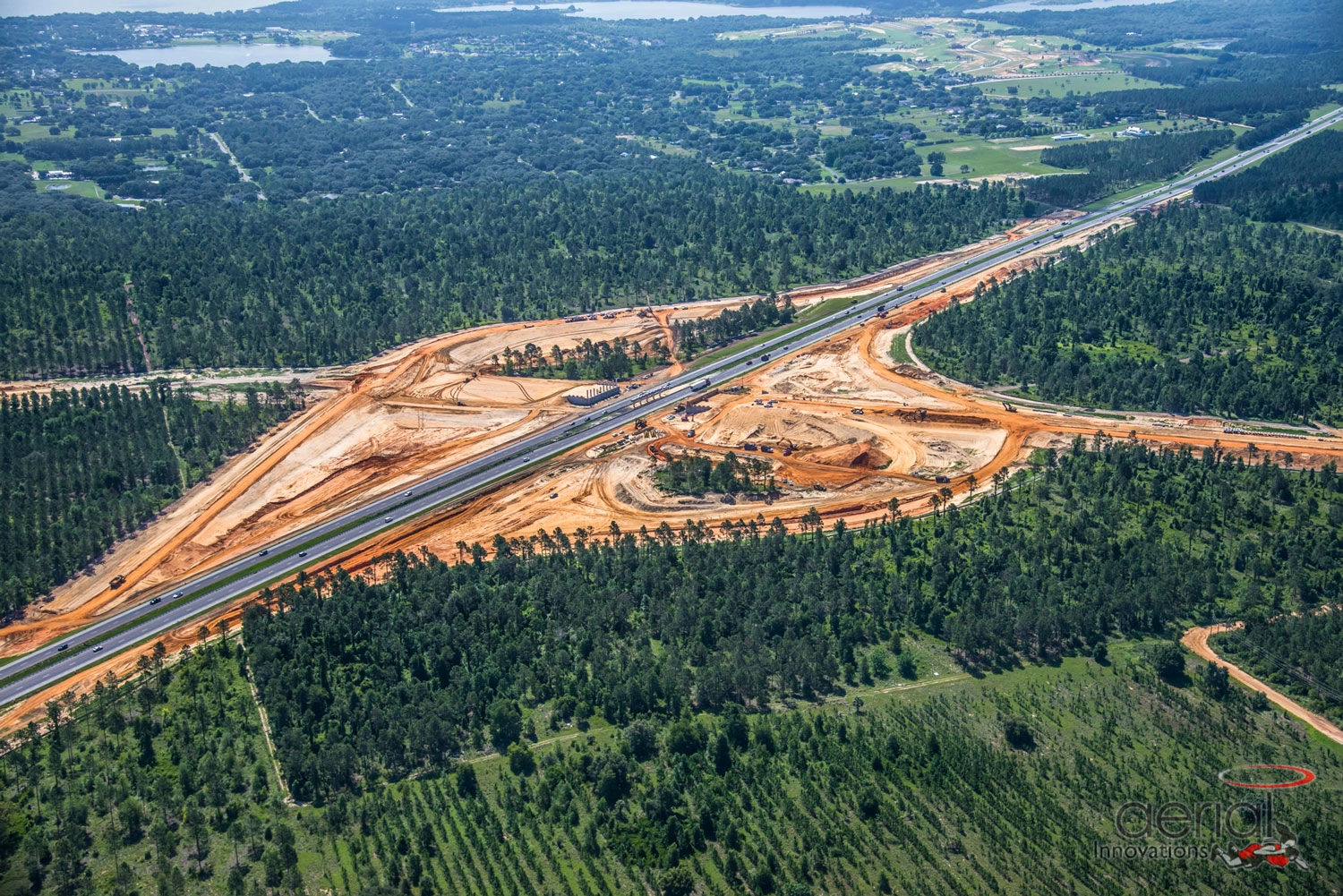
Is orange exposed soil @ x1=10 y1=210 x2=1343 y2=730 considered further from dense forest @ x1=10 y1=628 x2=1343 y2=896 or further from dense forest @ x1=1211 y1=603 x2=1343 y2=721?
dense forest @ x1=1211 y1=603 x2=1343 y2=721

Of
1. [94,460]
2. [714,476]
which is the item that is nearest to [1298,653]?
[714,476]

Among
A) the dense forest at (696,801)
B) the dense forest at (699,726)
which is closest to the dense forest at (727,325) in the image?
the dense forest at (699,726)

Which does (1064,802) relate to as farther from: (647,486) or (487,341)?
(487,341)

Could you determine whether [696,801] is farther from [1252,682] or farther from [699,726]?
[1252,682]

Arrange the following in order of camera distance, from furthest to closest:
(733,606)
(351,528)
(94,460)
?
1. (94,460)
2. (351,528)
3. (733,606)

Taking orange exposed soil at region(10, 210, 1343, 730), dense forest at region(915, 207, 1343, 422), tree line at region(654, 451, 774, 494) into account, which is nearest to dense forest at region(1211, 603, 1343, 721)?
orange exposed soil at region(10, 210, 1343, 730)

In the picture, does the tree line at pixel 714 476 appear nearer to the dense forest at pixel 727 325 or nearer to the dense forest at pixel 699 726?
the dense forest at pixel 699 726

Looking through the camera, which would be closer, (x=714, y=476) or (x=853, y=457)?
(x=714, y=476)

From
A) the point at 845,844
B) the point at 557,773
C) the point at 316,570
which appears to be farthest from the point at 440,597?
the point at 845,844
